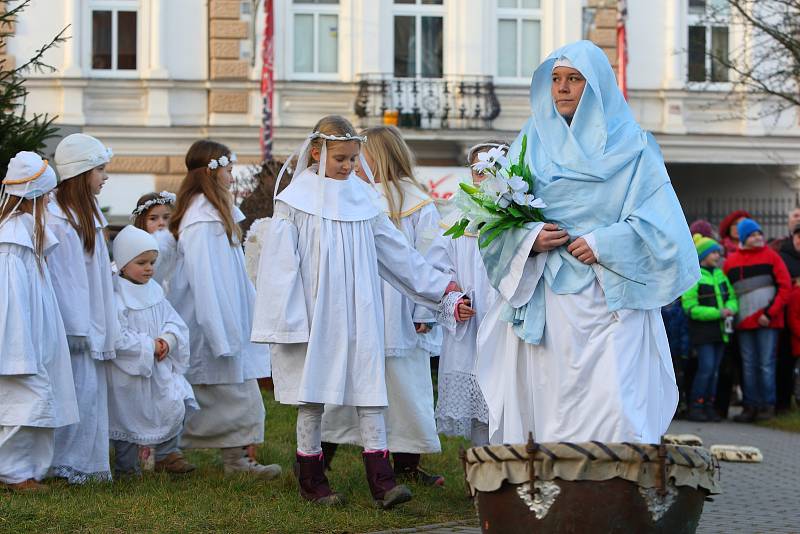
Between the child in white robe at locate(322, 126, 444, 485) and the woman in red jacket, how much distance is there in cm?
667

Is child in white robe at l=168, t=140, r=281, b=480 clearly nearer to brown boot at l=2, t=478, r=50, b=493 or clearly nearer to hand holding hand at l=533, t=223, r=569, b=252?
brown boot at l=2, t=478, r=50, b=493

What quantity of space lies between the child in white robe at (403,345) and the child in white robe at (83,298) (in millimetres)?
1311

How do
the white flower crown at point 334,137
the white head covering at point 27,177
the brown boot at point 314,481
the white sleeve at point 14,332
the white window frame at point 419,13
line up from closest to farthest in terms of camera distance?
the brown boot at point 314,481
the white flower crown at point 334,137
the white sleeve at point 14,332
the white head covering at point 27,177
the white window frame at point 419,13

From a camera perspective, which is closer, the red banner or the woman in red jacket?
the woman in red jacket

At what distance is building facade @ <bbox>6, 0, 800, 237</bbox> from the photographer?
28.6 metres

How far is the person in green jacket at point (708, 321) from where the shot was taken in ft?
48.4

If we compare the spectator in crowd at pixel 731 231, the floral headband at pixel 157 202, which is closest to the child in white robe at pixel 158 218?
the floral headband at pixel 157 202

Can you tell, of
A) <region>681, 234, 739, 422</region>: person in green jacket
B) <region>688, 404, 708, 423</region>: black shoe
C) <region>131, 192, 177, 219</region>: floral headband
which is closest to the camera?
<region>131, 192, 177, 219</region>: floral headband

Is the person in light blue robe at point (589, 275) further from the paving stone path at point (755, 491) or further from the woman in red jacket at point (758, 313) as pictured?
the woman in red jacket at point (758, 313)

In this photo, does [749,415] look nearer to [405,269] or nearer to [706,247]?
[706,247]

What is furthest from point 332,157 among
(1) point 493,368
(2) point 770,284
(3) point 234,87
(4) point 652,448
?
(3) point 234,87

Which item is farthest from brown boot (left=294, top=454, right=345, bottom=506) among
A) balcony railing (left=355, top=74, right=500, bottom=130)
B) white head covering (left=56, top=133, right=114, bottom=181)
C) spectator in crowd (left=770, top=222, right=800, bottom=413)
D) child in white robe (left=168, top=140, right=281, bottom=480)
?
balcony railing (left=355, top=74, right=500, bottom=130)

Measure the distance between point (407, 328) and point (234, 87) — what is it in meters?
21.1

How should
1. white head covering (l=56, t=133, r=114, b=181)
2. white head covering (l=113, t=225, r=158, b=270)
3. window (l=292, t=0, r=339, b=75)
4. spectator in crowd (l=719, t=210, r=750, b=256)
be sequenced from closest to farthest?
white head covering (l=56, t=133, r=114, b=181)
white head covering (l=113, t=225, r=158, b=270)
spectator in crowd (l=719, t=210, r=750, b=256)
window (l=292, t=0, r=339, b=75)
